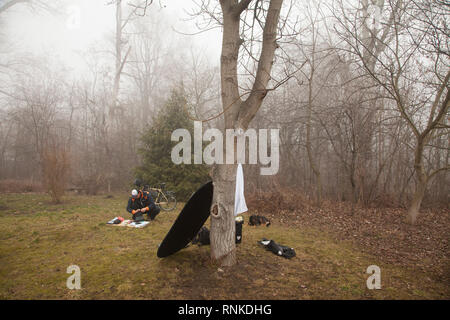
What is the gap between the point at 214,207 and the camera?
3164 millimetres

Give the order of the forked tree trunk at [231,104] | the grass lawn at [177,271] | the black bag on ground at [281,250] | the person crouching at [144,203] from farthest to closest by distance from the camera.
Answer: the person crouching at [144,203] → the black bag on ground at [281,250] → the forked tree trunk at [231,104] → the grass lawn at [177,271]

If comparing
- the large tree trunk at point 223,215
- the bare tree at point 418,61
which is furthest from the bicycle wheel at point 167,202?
the bare tree at point 418,61

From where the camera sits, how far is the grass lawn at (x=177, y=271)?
8.90 feet

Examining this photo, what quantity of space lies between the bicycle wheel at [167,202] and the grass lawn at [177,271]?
10.2 feet

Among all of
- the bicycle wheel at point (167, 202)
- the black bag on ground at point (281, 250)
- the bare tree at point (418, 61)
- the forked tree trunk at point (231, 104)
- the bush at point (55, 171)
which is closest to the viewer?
the forked tree trunk at point (231, 104)

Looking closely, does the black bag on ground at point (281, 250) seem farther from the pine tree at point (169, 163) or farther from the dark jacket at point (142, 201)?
the pine tree at point (169, 163)

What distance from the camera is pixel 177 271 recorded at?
3.14 meters

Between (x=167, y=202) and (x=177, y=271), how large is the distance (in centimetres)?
529

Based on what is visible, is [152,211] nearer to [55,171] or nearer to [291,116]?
[55,171]

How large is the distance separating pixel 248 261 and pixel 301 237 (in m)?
2.27

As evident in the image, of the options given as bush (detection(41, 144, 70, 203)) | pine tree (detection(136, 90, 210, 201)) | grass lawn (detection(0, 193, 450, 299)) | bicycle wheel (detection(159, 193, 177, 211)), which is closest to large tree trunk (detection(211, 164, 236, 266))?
grass lawn (detection(0, 193, 450, 299))

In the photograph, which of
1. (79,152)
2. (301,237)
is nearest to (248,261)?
(301,237)

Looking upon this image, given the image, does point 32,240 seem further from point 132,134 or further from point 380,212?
point 132,134

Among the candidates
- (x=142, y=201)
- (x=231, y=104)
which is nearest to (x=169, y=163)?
(x=142, y=201)
